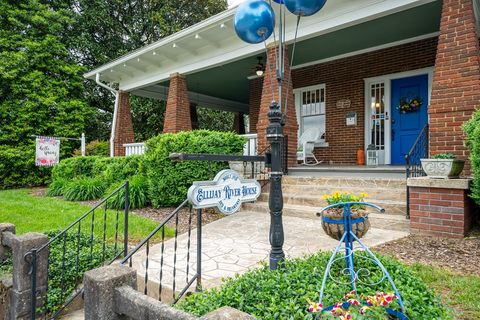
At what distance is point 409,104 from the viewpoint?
788cm

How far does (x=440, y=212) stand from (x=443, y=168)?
559mm

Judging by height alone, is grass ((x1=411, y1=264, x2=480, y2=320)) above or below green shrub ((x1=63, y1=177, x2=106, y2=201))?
below

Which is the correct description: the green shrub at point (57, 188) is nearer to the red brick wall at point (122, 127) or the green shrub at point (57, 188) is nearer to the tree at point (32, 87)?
the red brick wall at point (122, 127)

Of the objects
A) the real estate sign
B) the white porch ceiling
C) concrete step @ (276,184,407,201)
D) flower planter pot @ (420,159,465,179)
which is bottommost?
concrete step @ (276,184,407,201)

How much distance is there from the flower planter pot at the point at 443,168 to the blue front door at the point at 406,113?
12.8ft

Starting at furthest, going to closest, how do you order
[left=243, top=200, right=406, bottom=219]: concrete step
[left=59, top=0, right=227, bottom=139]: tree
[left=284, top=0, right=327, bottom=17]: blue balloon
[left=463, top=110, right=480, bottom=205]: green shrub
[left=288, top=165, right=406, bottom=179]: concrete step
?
[left=59, top=0, right=227, bottom=139]: tree, [left=288, top=165, right=406, bottom=179]: concrete step, [left=243, top=200, right=406, bottom=219]: concrete step, [left=463, top=110, right=480, bottom=205]: green shrub, [left=284, top=0, right=327, bottom=17]: blue balloon

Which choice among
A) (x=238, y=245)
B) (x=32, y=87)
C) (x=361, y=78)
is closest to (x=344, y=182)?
(x=238, y=245)

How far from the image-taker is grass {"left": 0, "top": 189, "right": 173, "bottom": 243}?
16.1ft

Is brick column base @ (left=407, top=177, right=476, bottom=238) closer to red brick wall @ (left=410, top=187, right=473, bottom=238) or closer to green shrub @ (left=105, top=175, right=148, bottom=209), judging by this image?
red brick wall @ (left=410, top=187, right=473, bottom=238)

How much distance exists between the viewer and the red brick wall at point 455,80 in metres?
4.51

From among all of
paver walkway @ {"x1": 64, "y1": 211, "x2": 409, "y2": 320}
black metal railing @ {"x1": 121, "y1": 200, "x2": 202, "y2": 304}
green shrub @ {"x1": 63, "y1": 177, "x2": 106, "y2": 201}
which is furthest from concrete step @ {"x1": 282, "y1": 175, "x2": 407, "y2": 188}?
green shrub @ {"x1": 63, "y1": 177, "x2": 106, "y2": 201}

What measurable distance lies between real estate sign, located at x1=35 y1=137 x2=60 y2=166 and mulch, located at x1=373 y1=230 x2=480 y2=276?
10.2m

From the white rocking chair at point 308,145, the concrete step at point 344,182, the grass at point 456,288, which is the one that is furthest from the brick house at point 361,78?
the grass at point 456,288

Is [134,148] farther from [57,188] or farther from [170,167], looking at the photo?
[170,167]
